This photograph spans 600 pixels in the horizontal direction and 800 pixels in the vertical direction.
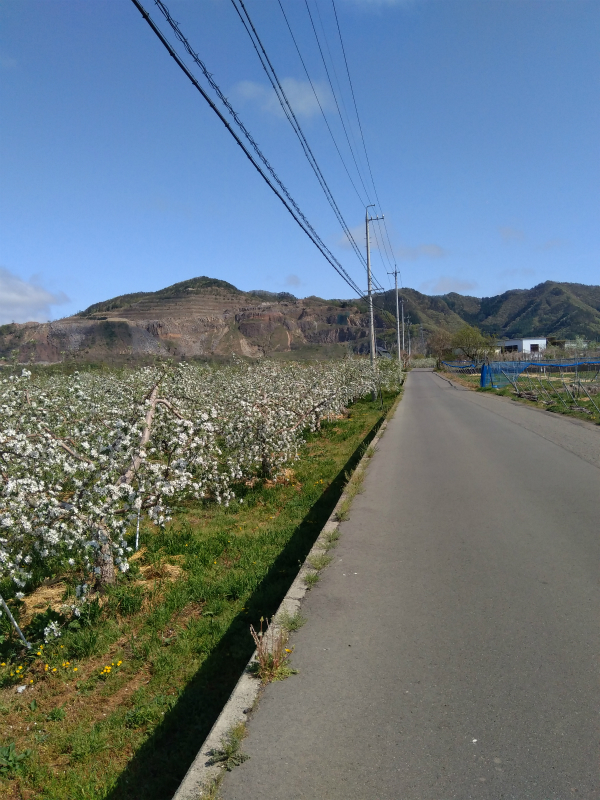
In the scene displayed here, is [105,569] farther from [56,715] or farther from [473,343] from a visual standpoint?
[473,343]

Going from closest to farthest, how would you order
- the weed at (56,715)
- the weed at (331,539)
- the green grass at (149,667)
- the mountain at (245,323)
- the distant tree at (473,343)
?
1. the green grass at (149,667)
2. the weed at (56,715)
3. the weed at (331,539)
4. the mountain at (245,323)
5. the distant tree at (473,343)

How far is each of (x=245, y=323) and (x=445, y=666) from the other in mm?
71654

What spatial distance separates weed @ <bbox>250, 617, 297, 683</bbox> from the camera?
3518 mm

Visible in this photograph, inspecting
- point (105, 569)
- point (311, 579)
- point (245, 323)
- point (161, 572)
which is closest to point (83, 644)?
point (105, 569)

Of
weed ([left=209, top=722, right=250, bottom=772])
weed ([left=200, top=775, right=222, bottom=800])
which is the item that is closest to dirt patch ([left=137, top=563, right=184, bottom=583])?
weed ([left=209, top=722, right=250, bottom=772])

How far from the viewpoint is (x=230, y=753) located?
9.14 ft

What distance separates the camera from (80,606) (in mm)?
5180

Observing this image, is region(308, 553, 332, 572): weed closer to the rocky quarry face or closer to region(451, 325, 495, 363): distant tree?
the rocky quarry face

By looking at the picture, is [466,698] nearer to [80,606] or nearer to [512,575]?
[512,575]

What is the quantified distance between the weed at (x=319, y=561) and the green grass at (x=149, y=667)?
0.46 meters

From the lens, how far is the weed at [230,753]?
273 centimetres

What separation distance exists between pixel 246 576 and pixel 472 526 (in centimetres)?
284

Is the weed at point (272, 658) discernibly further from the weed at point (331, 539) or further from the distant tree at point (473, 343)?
the distant tree at point (473, 343)

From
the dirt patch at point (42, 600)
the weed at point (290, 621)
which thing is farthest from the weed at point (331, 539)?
the dirt patch at point (42, 600)
